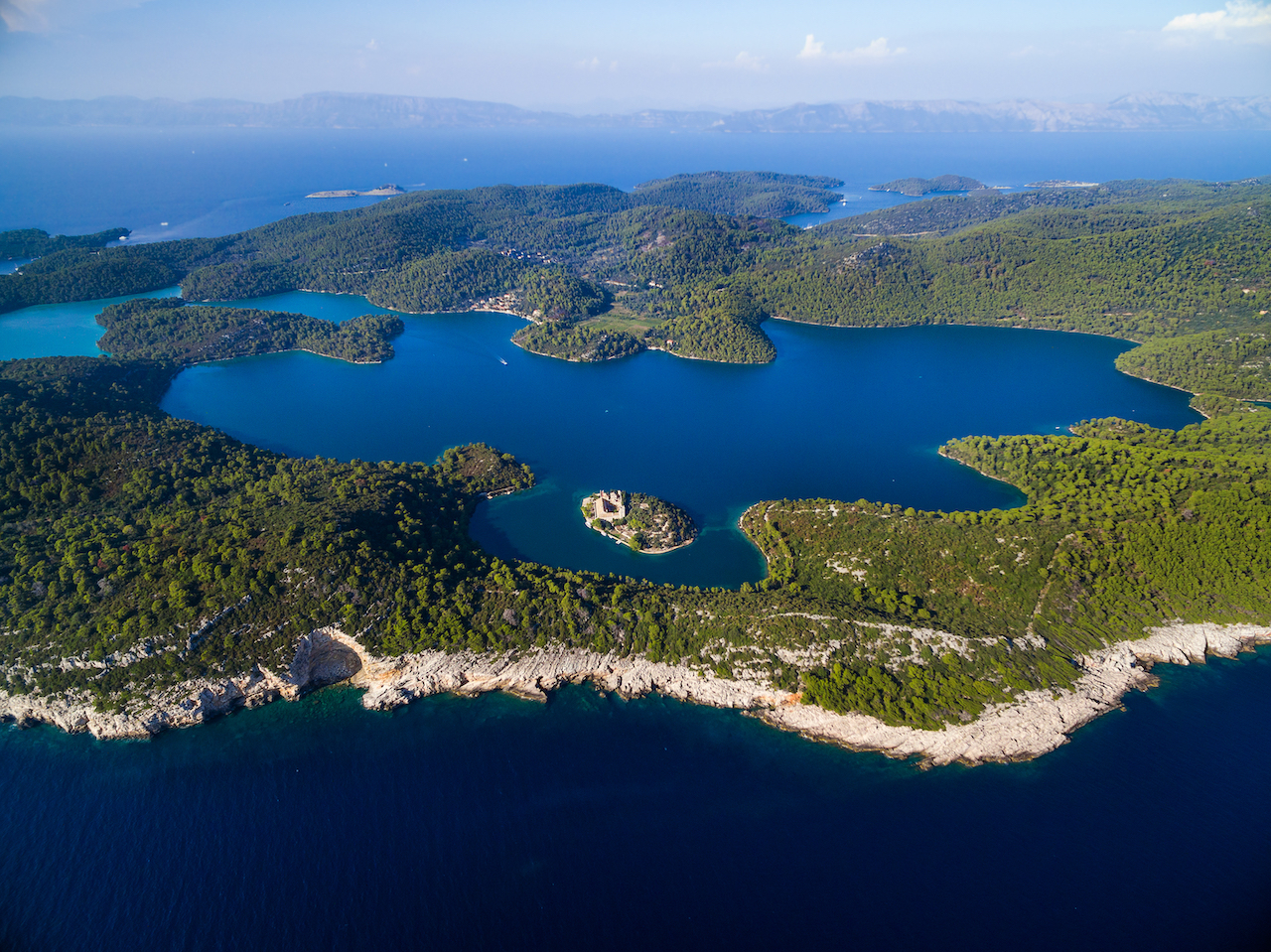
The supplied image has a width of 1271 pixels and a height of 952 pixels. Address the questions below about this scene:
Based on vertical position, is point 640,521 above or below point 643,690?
above

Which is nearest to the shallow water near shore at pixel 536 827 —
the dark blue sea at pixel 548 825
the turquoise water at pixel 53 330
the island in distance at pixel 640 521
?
the dark blue sea at pixel 548 825

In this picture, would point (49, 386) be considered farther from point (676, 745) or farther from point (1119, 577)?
point (1119, 577)

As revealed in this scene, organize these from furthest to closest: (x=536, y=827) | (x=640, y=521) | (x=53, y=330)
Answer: (x=53, y=330) < (x=640, y=521) < (x=536, y=827)

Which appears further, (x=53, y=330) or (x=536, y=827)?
(x=53, y=330)

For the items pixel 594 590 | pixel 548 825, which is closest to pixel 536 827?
pixel 548 825

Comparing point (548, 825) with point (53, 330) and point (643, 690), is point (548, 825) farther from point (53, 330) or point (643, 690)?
point (53, 330)

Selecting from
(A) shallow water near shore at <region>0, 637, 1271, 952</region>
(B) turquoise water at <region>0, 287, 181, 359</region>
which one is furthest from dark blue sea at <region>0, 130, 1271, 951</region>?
(B) turquoise water at <region>0, 287, 181, 359</region>

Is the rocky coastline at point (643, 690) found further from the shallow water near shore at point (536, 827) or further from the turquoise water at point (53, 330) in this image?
the turquoise water at point (53, 330)
